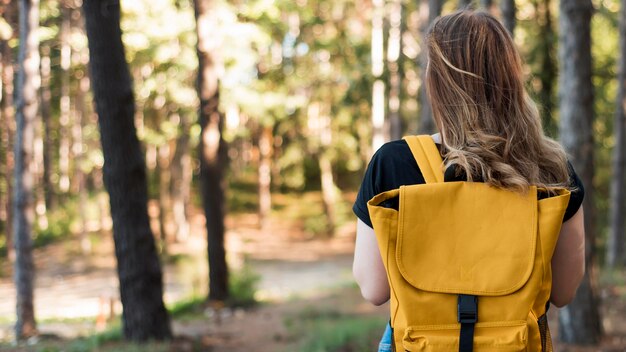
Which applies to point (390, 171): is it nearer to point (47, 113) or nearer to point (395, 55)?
point (395, 55)

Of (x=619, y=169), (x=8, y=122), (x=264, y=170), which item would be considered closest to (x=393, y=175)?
(x=619, y=169)

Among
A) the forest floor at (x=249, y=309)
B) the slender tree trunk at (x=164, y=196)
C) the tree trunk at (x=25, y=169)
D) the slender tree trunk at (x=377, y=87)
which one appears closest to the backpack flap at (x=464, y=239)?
the forest floor at (x=249, y=309)

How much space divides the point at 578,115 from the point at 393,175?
19.4 ft

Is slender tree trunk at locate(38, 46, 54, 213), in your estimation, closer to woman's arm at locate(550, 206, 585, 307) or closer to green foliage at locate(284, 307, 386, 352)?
green foliage at locate(284, 307, 386, 352)

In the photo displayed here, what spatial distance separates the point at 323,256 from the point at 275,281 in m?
6.72

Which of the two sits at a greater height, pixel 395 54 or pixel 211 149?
pixel 395 54

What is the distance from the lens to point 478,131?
212 centimetres

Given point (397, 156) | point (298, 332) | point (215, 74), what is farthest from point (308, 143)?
point (397, 156)

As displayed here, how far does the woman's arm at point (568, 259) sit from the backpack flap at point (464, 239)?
25cm

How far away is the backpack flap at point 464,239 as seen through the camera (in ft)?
6.40

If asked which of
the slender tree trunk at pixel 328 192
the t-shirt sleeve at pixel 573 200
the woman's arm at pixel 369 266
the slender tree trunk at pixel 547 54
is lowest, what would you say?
the slender tree trunk at pixel 328 192

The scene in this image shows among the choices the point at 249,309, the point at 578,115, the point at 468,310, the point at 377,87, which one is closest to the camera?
the point at 468,310

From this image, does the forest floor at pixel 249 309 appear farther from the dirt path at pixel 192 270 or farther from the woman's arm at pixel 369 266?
the woman's arm at pixel 369 266

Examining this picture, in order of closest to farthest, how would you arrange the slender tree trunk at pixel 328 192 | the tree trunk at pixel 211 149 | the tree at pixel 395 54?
the tree trunk at pixel 211 149
the tree at pixel 395 54
the slender tree trunk at pixel 328 192
